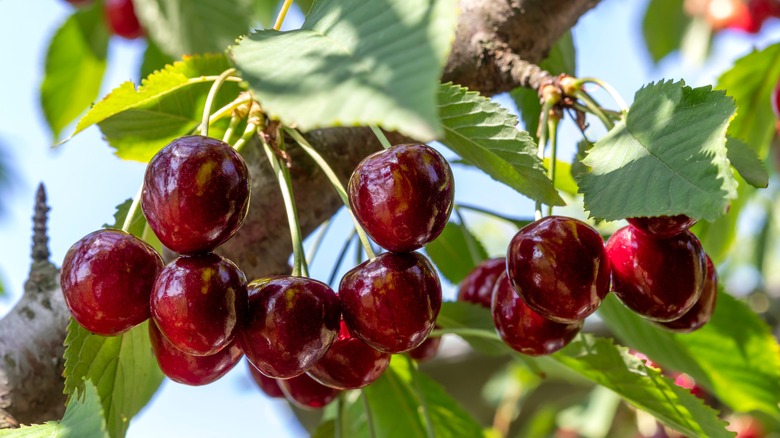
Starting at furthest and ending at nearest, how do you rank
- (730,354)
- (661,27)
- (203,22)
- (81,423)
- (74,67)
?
(661,27) → (74,67) → (203,22) → (730,354) → (81,423)

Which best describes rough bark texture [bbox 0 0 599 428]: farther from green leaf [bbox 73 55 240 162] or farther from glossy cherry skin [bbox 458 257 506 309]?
glossy cherry skin [bbox 458 257 506 309]

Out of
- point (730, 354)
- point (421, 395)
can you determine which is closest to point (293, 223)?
point (421, 395)

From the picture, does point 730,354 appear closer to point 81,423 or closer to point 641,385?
point 641,385

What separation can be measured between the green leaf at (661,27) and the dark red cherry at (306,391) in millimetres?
1877

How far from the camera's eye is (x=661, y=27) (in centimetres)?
259

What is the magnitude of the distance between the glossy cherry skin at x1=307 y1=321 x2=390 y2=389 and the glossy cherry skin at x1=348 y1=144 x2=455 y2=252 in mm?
125

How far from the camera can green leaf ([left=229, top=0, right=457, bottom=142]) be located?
468mm

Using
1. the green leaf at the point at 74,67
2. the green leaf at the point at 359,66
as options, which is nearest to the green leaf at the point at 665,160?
the green leaf at the point at 359,66

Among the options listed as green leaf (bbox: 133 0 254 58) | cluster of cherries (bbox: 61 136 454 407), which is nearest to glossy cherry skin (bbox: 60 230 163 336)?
cluster of cherries (bbox: 61 136 454 407)

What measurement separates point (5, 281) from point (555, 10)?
1699mm

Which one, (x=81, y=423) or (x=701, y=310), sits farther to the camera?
(x=701, y=310)

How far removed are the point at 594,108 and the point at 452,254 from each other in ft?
1.52

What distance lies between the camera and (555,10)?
3.89 ft

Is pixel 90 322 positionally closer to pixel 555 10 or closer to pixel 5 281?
pixel 555 10
